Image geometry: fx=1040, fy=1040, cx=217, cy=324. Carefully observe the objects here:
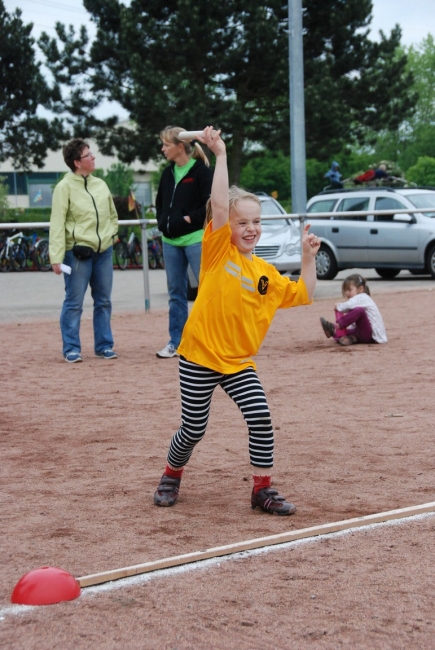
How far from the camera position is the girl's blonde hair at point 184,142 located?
8867 millimetres

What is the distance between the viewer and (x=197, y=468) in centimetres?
573

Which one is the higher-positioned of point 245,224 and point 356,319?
point 245,224

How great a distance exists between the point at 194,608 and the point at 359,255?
16554 mm

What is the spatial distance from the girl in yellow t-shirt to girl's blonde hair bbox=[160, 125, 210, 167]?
13.5 ft

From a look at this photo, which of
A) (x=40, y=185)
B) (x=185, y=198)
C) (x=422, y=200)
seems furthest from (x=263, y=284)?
(x=40, y=185)

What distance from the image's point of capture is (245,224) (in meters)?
4.77

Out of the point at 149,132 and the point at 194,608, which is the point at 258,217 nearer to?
the point at 194,608

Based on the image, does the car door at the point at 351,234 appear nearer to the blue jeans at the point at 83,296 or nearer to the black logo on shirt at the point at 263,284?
the blue jeans at the point at 83,296

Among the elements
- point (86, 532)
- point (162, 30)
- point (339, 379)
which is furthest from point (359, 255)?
point (162, 30)

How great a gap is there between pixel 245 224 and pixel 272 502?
1.28 metres

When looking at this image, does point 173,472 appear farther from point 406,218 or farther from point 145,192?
→ point 145,192

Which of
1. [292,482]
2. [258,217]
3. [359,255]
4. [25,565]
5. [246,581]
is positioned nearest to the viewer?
[246,581]

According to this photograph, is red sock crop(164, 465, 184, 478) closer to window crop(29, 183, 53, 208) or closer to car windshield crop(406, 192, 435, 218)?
car windshield crop(406, 192, 435, 218)

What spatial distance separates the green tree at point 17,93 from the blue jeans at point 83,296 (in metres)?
34.9
